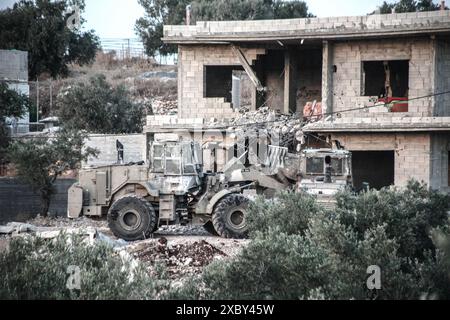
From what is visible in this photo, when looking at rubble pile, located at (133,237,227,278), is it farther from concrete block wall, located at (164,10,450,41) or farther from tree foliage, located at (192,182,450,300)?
concrete block wall, located at (164,10,450,41)

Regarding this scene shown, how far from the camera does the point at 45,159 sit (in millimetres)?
28719

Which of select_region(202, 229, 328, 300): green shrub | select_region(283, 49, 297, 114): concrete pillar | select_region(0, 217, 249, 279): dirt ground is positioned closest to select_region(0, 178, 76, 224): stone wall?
select_region(0, 217, 249, 279): dirt ground

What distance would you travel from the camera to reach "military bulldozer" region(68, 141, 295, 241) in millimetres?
22797

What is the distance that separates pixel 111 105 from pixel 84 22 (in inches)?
495

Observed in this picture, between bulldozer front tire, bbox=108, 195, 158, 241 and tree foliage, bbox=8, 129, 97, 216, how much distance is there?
6575mm

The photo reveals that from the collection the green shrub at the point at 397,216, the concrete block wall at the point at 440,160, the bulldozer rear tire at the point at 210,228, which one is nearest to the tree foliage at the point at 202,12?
the concrete block wall at the point at 440,160

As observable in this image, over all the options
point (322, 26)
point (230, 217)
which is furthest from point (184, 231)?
point (322, 26)

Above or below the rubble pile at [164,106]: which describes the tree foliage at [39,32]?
above

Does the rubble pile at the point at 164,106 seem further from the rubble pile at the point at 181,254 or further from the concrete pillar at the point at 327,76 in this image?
the rubble pile at the point at 181,254

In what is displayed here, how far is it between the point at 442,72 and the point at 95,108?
1859cm

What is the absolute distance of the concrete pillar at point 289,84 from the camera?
1245 inches

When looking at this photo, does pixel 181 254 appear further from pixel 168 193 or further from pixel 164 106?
pixel 164 106

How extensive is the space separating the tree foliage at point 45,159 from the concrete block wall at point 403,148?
28.2ft

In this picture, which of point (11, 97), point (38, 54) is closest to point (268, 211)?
point (11, 97)
